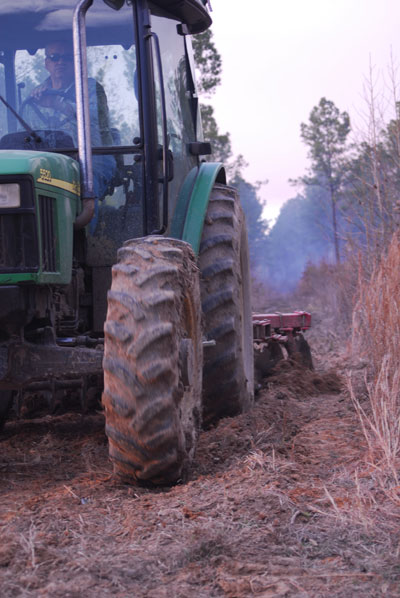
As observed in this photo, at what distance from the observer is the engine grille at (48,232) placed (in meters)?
3.99

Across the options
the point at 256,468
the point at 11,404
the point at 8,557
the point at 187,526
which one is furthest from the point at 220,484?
the point at 11,404

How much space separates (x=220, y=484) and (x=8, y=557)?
1.18m

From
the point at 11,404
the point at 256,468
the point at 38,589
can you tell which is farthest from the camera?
the point at 11,404

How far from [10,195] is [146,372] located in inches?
46.4

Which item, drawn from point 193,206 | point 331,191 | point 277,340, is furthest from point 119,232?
point 331,191

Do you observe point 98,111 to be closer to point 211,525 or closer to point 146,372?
point 146,372

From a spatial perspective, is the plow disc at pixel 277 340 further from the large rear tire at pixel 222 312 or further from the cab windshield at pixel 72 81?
the cab windshield at pixel 72 81

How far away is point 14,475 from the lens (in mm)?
4094

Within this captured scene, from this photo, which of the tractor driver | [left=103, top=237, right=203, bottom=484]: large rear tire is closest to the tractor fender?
the tractor driver

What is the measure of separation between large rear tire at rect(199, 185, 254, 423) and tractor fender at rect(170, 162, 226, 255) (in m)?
0.13

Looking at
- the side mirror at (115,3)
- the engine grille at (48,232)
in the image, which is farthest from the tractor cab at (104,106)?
the engine grille at (48,232)

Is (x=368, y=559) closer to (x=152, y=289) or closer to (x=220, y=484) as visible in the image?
(x=220, y=484)

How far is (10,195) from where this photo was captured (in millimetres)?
3902

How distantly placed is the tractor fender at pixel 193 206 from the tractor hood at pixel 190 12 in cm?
98
